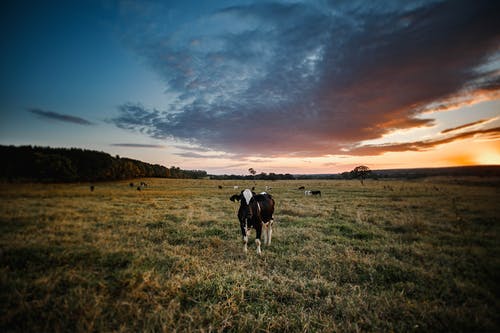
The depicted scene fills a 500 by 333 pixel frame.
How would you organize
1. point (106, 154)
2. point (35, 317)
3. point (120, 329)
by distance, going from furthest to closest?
point (106, 154) < point (35, 317) < point (120, 329)

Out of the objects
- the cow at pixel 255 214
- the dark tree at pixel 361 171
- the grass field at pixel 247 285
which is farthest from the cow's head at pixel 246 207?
the dark tree at pixel 361 171

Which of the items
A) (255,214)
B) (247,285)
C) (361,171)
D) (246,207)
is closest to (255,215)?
(255,214)

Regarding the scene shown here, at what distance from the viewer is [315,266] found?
5336 millimetres

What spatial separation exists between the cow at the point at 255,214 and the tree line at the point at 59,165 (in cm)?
5951

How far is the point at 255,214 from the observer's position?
7.08 metres

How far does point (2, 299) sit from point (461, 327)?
7763mm

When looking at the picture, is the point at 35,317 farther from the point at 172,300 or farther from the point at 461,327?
the point at 461,327

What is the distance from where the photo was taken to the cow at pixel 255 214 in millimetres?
6786

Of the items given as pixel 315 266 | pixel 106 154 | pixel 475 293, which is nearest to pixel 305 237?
pixel 315 266

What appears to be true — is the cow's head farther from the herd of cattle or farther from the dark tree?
the dark tree

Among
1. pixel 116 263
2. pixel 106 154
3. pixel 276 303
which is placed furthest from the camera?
pixel 106 154

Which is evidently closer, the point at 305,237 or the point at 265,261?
the point at 265,261

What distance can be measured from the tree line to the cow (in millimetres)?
59513

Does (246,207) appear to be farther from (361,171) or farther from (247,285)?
(361,171)
